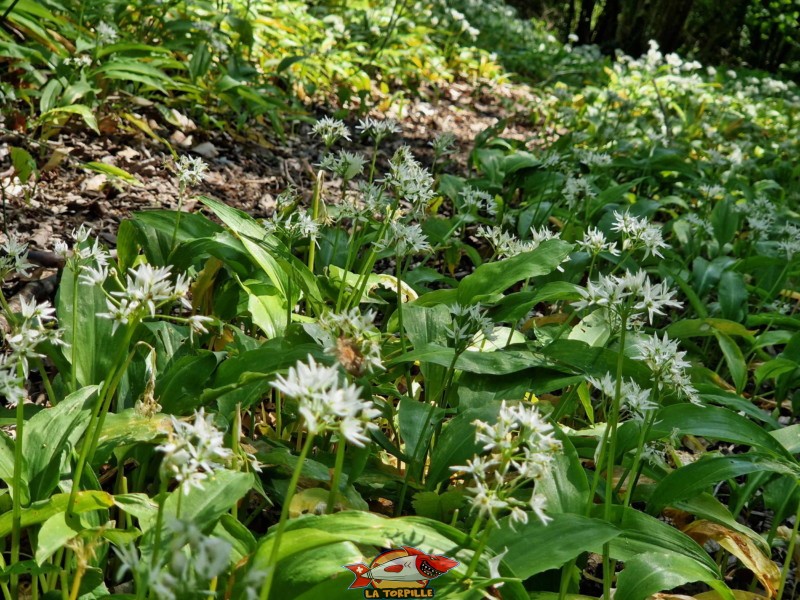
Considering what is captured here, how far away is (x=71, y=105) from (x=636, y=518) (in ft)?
10.3

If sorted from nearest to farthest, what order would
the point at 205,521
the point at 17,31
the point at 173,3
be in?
the point at 205,521
the point at 17,31
the point at 173,3

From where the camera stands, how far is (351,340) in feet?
4.80

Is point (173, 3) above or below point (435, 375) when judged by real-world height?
above

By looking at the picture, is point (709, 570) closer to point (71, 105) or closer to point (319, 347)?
point (319, 347)

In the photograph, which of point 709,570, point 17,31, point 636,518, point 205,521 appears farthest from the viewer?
point 17,31

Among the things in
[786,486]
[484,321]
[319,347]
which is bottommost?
[786,486]

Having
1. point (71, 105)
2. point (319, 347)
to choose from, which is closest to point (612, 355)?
point (319, 347)

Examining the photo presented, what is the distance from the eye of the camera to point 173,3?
483 cm

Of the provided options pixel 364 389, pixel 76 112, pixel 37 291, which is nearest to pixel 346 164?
pixel 364 389

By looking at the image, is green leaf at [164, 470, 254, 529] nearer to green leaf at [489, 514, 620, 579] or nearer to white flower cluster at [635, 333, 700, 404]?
green leaf at [489, 514, 620, 579]

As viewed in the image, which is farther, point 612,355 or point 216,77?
point 216,77

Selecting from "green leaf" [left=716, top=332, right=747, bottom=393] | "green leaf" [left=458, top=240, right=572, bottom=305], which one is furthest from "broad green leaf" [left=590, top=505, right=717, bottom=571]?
"green leaf" [left=716, top=332, right=747, bottom=393]

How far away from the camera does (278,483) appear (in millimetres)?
1804

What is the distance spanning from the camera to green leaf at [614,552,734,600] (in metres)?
1.55
